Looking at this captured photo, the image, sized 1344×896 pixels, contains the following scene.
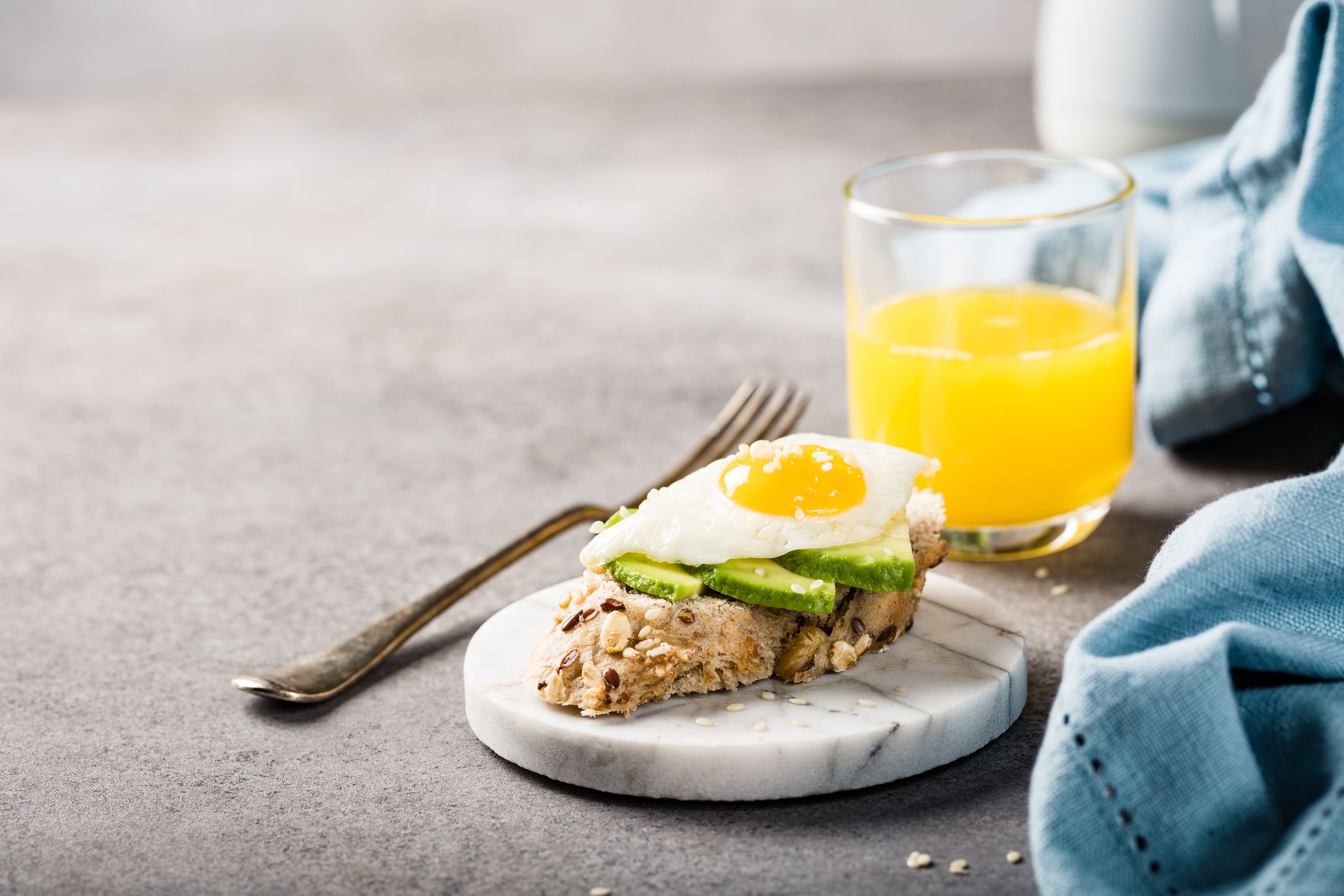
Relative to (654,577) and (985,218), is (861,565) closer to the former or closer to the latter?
(654,577)

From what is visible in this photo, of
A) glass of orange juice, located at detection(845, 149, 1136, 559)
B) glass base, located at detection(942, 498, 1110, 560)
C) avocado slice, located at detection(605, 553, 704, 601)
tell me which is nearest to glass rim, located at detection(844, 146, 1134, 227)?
glass of orange juice, located at detection(845, 149, 1136, 559)

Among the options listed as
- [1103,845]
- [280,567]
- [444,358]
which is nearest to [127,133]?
[444,358]

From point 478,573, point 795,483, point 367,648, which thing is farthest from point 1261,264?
point 367,648

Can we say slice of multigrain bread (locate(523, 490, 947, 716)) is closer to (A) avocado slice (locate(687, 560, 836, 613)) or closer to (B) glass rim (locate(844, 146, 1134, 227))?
(A) avocado slice (locate(687, 560, 836, 613))

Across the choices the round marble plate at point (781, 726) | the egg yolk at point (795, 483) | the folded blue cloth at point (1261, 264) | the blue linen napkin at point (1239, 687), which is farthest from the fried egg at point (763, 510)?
the folded blue cloth at point (1261, 264)

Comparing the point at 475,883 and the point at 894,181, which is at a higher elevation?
the point at 894,181

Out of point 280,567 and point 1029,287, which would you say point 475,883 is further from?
point 1029,287
